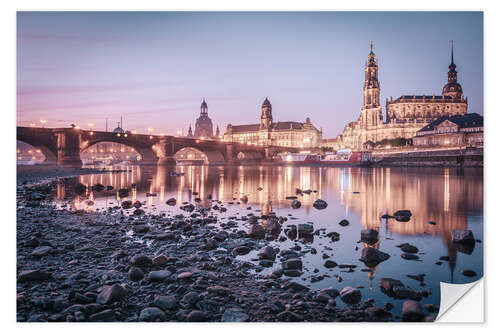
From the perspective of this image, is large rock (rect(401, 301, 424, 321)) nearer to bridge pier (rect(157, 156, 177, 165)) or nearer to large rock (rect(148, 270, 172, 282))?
large rock (rect(148, 270, 172, 282))

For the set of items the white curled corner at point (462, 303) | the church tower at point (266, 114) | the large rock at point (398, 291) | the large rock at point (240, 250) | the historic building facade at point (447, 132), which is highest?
the church tower at point (266, 114)

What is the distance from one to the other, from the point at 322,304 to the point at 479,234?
621cm

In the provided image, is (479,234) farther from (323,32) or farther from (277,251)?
(323,32)

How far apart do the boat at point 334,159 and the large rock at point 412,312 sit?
245 ft

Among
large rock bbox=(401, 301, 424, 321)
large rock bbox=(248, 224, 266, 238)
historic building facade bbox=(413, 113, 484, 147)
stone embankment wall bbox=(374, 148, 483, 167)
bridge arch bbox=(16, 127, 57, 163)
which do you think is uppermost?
historic building facade bbox=(413, 113, 484, 147)

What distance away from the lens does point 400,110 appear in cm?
14062

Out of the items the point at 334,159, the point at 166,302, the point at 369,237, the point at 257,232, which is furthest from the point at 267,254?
the point at 334,159

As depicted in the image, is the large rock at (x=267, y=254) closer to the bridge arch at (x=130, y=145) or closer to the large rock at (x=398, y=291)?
the large rock at (x=398, y=291)

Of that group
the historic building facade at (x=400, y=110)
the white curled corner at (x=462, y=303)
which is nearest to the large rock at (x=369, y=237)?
the white curled corner at (x=462, y=303)

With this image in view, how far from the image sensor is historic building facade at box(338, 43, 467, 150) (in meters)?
135

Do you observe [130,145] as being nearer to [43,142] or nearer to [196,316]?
[43,142]

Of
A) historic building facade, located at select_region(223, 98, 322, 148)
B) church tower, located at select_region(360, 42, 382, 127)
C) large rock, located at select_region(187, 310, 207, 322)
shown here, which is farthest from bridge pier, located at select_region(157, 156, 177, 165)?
historic building facade, located at select_region(223, 98, 322, 148)

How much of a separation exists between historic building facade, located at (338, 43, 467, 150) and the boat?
2448 inches

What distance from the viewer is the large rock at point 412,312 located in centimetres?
387
